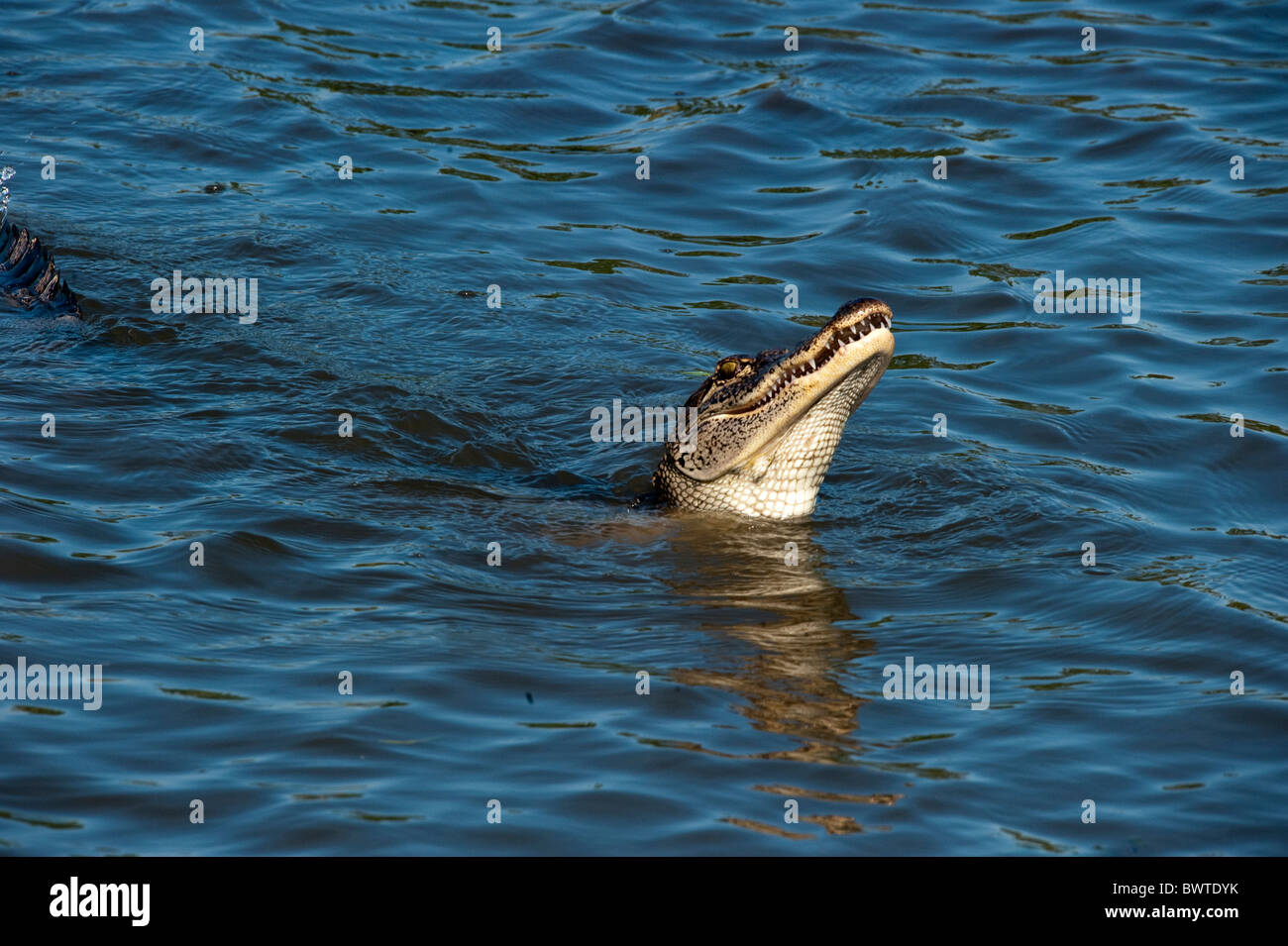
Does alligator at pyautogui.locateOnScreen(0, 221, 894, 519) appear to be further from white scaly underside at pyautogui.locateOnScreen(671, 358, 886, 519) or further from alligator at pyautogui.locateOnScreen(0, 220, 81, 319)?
alligator at pyautogui.locateOnScreen(0, 220, 81, 319)

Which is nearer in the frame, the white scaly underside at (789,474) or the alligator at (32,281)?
the white scaly underside at (789,474)

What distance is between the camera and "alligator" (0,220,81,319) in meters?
9.87

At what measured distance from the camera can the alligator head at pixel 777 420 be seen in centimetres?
641

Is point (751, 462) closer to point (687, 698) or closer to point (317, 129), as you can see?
point (687, 698)

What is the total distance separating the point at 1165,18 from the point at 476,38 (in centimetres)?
677

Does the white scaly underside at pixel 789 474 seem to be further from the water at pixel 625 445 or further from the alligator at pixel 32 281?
the alligator at pixel 32 281

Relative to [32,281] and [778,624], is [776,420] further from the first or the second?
[32,281]

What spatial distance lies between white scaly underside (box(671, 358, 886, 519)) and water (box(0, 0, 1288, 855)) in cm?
19

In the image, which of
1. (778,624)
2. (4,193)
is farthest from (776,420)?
(4,193)

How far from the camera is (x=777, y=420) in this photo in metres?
6.77

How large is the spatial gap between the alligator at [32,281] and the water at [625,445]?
274mm

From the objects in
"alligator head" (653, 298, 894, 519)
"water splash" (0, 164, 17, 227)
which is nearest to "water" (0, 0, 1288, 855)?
"water splash" (0, 164, 17, 227)

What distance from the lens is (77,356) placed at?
29.7 ft

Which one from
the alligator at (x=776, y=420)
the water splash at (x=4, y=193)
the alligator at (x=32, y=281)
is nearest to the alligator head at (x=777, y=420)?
the alligator at (x=776, y=420)
